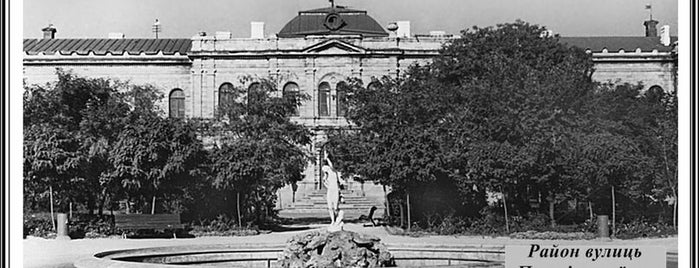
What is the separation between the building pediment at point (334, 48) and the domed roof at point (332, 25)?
56 cm

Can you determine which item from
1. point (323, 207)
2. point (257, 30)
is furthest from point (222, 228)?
point (257, 30)

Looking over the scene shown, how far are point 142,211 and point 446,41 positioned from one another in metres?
20.4

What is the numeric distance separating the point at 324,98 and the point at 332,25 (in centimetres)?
345

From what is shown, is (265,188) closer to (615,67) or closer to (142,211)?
(142,211)

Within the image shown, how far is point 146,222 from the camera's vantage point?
27.2 meters

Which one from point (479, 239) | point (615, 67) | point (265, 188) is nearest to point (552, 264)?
point (479, 239)

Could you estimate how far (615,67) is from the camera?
46875mm

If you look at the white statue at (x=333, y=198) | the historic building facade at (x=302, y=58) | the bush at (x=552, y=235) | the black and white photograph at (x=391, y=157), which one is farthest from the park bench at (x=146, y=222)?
the historic building facade at (x=302, y=58)

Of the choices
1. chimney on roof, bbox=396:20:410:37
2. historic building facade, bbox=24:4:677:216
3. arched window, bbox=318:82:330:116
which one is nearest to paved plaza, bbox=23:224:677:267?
arched window, bbox=318:82:330:116

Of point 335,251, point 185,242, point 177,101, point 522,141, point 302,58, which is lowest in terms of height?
point 185,242

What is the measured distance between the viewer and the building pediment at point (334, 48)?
49.0 metres

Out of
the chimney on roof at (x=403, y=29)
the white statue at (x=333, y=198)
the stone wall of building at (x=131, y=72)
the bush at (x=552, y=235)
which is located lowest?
the bush at (x=552, y=235)

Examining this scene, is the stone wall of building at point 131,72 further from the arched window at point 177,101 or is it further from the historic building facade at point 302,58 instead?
the arched window at point 177,101

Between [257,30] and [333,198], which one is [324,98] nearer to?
[257,30]
